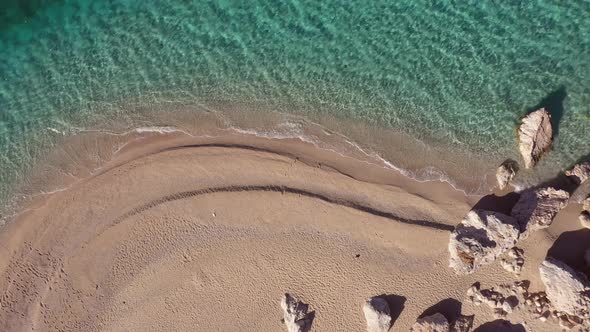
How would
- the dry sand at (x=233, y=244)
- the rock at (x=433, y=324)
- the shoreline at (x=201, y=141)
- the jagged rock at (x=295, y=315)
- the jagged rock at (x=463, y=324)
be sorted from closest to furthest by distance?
the rock at (x=433, y=324) < the jagged rock at (x=463, y=324) < the jagged rock at (x=295, y=315) < the dry sand at (x=233, y=244) < the shoreline at (x=201, y=141)

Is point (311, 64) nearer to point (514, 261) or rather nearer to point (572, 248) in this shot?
point (514, 261)

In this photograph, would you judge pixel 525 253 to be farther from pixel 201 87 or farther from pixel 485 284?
pixel 201 87

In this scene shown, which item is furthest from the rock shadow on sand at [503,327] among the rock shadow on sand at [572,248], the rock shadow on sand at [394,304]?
the rock shadow on sand at [394,304]

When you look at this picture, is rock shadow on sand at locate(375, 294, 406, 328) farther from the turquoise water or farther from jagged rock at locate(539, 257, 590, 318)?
the turquoise water

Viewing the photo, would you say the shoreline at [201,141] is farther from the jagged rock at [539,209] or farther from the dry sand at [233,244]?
the jagged rock at [539,209]

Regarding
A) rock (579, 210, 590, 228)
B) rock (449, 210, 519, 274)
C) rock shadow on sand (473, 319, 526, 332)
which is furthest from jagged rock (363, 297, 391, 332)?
rock (579, 210, 590, 228)

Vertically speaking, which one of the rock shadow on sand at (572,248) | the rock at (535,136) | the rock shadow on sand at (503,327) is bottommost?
the rock shadow on sand at (503,327)
